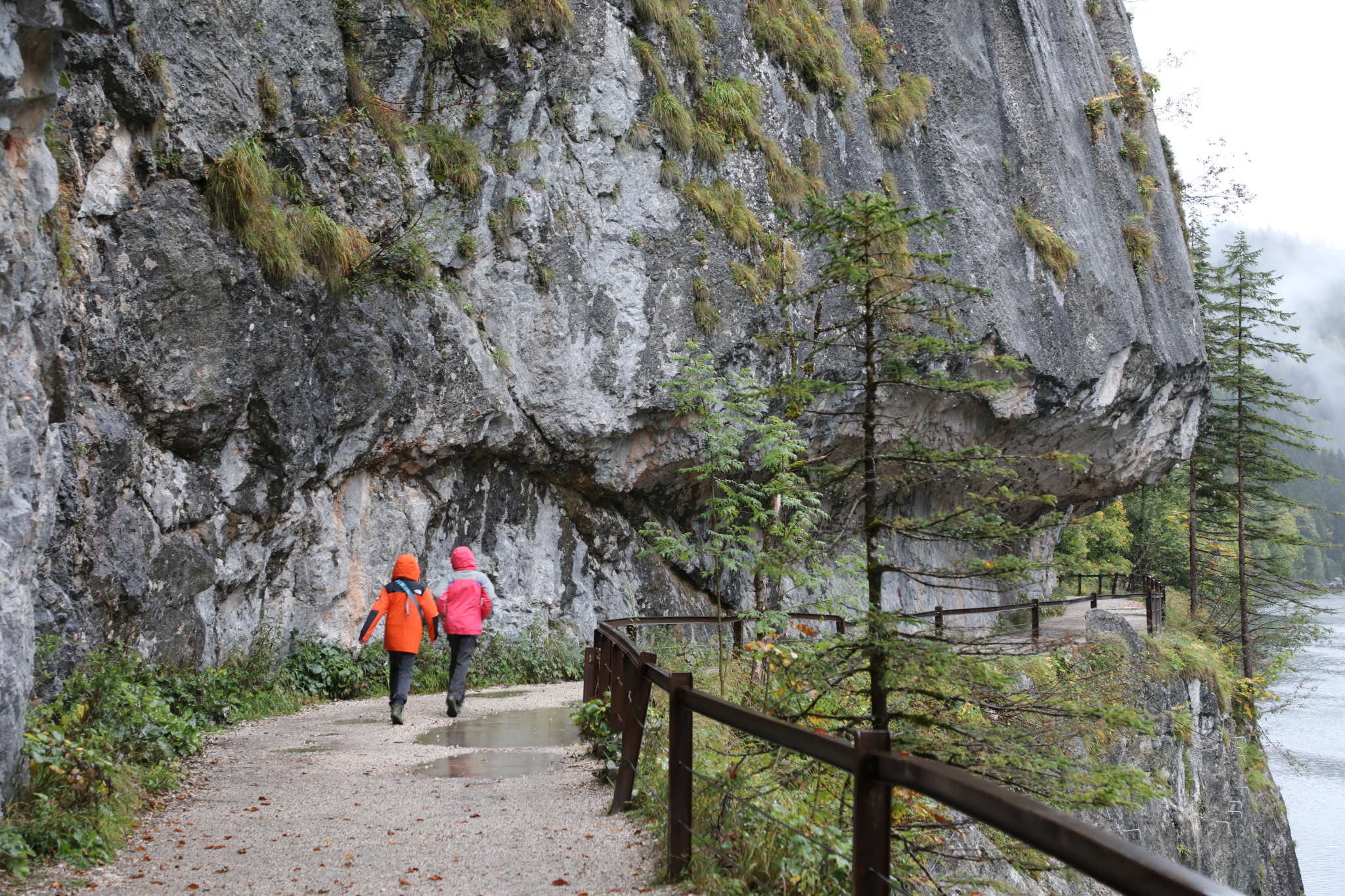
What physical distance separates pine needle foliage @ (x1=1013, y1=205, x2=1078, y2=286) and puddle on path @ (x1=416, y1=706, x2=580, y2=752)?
14689 mm

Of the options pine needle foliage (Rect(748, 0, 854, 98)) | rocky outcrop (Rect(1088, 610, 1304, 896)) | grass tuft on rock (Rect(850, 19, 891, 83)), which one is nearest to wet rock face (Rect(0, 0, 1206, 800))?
pine needle foliage (Rect(748, 0, 854, 98))

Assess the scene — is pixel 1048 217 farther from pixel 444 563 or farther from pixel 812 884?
pixel 812 884

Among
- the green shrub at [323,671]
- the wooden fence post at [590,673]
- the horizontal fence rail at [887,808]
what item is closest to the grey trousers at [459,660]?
the wooden fence post at [590,673]

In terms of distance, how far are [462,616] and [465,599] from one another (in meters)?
0.17

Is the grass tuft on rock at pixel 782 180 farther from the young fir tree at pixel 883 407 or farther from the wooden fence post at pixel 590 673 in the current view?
the young fir tree at pixel 883 407

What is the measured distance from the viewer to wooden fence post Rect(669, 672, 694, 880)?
4180 millimetres

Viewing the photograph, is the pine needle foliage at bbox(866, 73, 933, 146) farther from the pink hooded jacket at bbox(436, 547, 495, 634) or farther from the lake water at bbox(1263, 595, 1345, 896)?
the lake water at bbox(1263, 595, 1345, 896)

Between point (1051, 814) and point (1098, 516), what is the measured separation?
39003 millimetres

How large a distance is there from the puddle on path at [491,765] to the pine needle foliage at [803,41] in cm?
1405

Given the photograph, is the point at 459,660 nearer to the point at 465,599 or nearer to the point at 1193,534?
the point at 465,599

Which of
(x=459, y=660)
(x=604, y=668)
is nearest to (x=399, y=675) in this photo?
(x=459, y=660)

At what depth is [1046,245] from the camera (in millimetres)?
19109

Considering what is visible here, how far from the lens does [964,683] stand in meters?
4.60

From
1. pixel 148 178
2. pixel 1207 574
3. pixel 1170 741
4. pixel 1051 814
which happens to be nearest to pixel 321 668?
pixel 148 178
